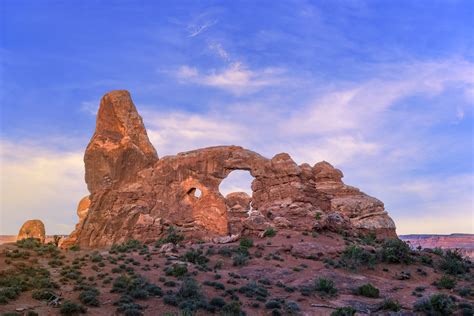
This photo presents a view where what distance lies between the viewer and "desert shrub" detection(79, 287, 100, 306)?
19.9m

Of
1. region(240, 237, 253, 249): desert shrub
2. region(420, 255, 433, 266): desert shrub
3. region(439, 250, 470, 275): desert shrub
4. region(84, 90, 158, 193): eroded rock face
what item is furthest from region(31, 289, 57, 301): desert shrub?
region(84, 90, 158, 193): eroded rock face

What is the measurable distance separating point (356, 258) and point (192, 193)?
1966cm

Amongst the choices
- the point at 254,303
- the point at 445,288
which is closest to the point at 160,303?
the point at 254,303

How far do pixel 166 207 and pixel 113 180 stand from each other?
23.8 feet

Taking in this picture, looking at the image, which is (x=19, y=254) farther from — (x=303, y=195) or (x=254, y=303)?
(x=303, y=195)

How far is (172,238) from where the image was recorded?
39.0 meters

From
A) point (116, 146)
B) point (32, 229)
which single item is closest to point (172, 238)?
point (116, 146)

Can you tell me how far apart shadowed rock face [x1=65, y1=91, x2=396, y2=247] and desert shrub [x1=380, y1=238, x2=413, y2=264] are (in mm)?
5429

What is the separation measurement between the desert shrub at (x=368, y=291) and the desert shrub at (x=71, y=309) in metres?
15.3

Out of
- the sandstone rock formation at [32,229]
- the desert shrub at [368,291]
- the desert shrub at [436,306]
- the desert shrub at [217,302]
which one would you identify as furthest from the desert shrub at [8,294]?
the sandstone rock formation at [32,229]

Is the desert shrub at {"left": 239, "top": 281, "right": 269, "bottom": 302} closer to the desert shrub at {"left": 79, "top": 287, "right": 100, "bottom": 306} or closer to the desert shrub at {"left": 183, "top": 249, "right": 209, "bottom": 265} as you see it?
the desert shrub at {"left": 183, "top": 249, "right": 209, "bottom": 265}

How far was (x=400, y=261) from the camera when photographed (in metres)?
34.0

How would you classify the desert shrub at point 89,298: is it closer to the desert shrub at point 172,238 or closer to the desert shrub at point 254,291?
the desert shrub at point 254,291

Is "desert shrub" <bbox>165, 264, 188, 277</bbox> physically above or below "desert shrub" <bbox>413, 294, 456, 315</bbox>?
above
